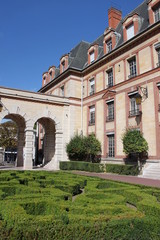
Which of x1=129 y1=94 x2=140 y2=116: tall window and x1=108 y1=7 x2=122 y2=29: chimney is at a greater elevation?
x1=108 y1=7 x2=122 y2=29: chimney

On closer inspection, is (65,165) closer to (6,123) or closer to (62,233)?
(62,233)

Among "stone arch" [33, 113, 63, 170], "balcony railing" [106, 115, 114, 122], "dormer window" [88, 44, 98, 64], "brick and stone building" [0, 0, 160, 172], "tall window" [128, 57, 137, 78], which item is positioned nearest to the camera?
"brick and stone building" [0, 0, 160, 172]

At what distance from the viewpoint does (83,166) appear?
20.1m

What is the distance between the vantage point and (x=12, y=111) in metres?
22.1

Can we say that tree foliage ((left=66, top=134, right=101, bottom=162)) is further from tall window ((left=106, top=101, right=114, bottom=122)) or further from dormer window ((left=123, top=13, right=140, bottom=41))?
dormer window ((left=123, top=13, right=140, bottom=41))

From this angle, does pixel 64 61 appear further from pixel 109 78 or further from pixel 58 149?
pixel 58 149

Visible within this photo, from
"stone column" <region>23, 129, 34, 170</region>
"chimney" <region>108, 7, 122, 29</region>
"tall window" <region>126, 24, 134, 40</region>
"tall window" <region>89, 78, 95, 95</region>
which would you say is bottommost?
"stone column" <region>23, 129, 34, 170</region>

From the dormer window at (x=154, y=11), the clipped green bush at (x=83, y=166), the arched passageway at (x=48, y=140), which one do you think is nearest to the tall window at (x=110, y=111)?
the clipped green bush at (x=83, y=166)

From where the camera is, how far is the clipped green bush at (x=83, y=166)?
18719 millimetres

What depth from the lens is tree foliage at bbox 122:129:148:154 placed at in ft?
53.3

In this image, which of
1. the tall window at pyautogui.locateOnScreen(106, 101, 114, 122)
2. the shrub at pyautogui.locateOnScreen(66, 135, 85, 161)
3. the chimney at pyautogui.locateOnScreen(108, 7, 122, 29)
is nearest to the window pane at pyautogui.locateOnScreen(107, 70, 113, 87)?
the tall window at pyautogui.locateOnScreen(106, 101, 114, 122)

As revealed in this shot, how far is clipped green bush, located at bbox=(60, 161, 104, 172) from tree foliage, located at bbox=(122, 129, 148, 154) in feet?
10.6

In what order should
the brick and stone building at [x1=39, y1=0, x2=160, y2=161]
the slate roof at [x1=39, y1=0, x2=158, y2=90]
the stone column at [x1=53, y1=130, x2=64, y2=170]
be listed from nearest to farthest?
the brick and stone building at [x1=39, y1=0, x2=160, y2=161]
the slate roof at [x1=39, y1=0, x2=158, y2=90]
the stone column at [x1=53, y1=130, x2=64, y2=170]

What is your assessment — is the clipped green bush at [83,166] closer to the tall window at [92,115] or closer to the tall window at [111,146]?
the tall window at [111,146]
